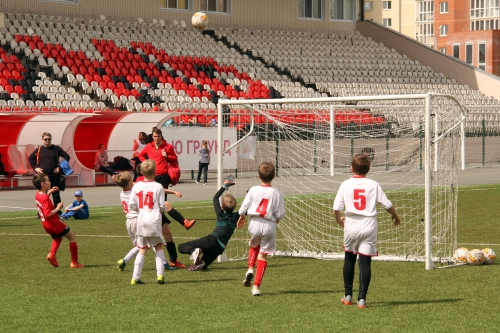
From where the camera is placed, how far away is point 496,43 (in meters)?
79.5

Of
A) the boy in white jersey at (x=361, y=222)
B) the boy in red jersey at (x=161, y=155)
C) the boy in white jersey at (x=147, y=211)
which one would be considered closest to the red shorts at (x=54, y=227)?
the boy in white jersey at (x=147, y=211)

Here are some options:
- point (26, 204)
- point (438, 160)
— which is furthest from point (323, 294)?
point (26, 204)

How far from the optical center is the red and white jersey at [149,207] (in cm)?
978

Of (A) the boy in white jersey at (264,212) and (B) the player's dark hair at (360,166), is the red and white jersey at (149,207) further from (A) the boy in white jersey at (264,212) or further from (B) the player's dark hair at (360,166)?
(B) the player's dark hair at (360,166)

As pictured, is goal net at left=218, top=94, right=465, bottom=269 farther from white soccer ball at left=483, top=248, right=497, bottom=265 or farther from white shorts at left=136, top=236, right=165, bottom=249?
white shorts at left=136, top=236, right=165, bottom=249

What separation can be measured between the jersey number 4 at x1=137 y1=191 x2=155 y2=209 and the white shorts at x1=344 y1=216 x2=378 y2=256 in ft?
7.82

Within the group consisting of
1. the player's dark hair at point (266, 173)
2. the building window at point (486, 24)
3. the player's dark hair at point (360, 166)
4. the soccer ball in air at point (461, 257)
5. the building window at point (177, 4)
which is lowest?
the soccer ball in air at point (461, 257)

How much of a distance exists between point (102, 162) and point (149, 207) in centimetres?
1781

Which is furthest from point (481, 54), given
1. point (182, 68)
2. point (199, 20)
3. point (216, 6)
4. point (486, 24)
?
point (182, 68)

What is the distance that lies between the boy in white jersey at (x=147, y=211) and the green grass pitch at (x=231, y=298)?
1.12 ft

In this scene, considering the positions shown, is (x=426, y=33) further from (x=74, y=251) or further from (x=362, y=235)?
(x=362, y=235)

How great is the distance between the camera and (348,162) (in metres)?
27.5

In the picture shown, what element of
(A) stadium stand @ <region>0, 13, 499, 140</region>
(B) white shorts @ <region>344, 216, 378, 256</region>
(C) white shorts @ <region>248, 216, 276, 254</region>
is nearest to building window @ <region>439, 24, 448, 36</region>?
(A) stadium stand @ <region>0, 13, 499, 140</region>

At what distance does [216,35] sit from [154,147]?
105 ft
